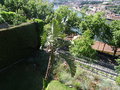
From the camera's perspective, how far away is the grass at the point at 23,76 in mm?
12891

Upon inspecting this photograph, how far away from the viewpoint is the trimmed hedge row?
13414 millimetres

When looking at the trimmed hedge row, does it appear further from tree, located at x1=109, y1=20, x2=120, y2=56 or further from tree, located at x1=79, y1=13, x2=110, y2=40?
tree, located at x1=109, y1=20, x2=120, y2=56

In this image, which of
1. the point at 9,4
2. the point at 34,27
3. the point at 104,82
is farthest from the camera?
the point at 9,4

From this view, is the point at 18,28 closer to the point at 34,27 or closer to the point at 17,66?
the point at 34,27

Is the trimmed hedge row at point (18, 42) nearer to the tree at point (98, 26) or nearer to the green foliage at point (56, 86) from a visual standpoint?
the green foliage at point (56, 86)

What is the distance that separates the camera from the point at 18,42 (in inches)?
591

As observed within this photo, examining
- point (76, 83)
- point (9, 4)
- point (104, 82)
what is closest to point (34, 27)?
point (76, 83)

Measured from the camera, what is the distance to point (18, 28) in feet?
49.2

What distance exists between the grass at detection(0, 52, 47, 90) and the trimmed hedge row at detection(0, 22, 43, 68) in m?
0.98

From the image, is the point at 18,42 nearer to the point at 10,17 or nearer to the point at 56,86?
the point at 56,86

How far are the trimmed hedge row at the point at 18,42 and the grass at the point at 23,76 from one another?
0.98 meters

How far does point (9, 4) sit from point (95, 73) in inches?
1172

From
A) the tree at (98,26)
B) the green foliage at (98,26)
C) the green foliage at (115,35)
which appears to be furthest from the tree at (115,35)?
the tree at (98,26)

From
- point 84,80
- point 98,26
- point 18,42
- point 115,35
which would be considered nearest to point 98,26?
point 98,26
